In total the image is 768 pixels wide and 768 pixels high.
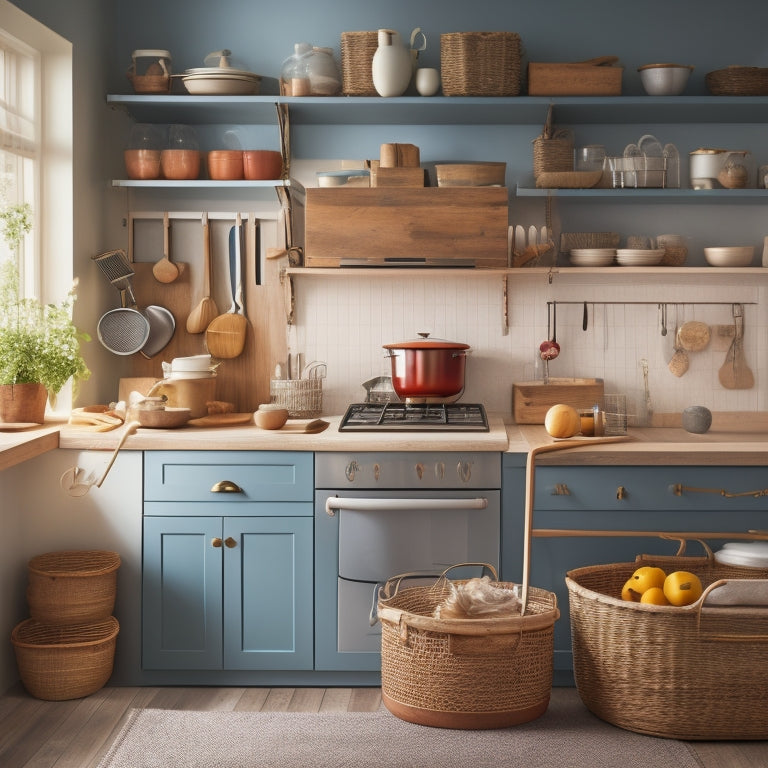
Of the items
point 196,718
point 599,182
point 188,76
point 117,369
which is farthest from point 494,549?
point 188,76

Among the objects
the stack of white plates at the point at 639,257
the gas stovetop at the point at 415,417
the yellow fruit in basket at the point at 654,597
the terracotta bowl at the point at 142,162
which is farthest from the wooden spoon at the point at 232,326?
the yellow fruit in basket at the point at 654,597

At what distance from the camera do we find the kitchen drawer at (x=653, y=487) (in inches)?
142

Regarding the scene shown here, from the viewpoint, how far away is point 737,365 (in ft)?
14.2

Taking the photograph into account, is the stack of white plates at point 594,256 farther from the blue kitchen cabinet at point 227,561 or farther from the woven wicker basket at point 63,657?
the woven wicker basket at point 63,657

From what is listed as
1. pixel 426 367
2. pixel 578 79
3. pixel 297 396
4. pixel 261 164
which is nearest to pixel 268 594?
pixel 297 396

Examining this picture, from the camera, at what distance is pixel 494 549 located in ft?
11.9

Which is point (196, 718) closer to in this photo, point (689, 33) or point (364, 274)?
point (364, 274)

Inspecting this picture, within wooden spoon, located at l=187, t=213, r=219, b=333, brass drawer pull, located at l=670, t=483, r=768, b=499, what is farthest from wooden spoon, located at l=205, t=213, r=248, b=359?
brass drawer pull, located at l=670, t=483, r=768, b=499

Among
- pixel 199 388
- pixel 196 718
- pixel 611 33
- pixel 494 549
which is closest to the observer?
pixel 196 718

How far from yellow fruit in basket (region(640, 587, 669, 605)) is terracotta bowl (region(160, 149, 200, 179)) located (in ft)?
7.88

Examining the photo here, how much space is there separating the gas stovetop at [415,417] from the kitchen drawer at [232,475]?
25cm

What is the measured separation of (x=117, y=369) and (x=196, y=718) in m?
1.67

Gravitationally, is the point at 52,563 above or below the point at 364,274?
below

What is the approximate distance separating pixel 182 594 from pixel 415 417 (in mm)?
1065
